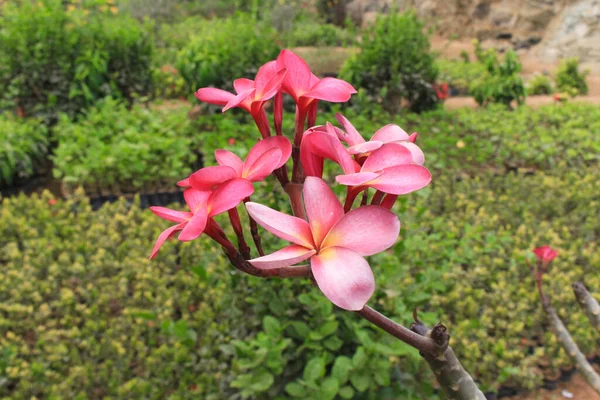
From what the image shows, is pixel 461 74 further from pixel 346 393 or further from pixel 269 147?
pixel 269 147

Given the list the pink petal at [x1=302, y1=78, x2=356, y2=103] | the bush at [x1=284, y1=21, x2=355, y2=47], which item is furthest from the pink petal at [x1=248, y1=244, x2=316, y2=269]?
the bush at [x1=284, y1=21, x2=355, y2=47]

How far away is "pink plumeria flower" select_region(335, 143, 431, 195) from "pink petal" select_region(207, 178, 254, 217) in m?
0.10

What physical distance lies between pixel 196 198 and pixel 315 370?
1199mm

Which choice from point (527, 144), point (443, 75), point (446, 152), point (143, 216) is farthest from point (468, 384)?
point (443, 75)

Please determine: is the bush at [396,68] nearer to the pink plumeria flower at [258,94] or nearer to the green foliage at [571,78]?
the green foliage at [571,78]

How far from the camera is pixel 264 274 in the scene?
1.98 feet

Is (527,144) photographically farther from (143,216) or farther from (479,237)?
(143,216)

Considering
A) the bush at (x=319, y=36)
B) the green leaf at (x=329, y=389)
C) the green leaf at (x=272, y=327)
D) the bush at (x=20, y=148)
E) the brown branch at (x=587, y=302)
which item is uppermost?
the brown branch at (x=587, y=302)

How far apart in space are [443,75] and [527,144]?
4.28 m

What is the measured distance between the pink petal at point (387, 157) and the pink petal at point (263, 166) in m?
0.10

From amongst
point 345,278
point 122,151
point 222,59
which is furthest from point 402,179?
point 222,59

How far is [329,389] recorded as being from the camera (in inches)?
64.2

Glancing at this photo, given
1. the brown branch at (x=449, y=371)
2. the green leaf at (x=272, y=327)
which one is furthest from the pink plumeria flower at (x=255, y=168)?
the green leaf at (x=272, y=327)

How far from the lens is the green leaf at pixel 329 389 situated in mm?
1625
